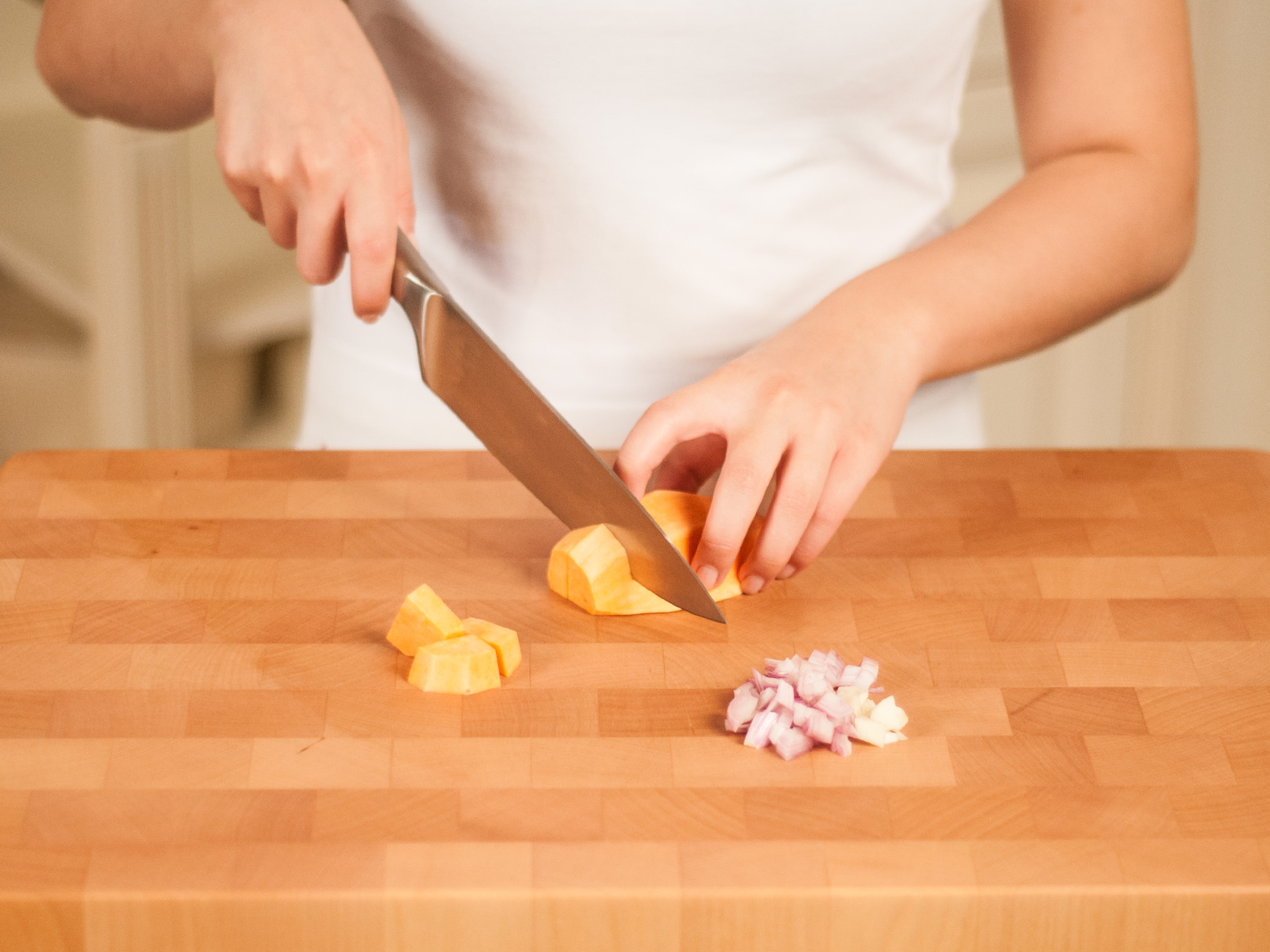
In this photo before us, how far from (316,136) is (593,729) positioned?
1.46ft

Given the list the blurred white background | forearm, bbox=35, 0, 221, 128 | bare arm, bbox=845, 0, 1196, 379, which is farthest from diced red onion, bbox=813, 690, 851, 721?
the blurred white background

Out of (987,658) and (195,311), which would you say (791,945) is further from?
(195,311)

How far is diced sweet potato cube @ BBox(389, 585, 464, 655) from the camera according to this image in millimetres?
854

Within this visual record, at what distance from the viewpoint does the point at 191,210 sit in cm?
252

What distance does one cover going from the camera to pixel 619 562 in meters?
0.92

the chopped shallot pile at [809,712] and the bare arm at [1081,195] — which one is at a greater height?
the bare arm at [1081,195]

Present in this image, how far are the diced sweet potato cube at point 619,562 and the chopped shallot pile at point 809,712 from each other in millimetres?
116

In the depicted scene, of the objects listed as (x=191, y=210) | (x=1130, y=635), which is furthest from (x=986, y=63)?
(x=1130, y=635)

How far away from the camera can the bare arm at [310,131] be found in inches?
35.7

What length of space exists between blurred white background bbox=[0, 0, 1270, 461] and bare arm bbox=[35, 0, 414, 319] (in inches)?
56.8

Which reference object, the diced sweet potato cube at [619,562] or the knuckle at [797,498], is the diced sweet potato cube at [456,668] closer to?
the diced sweet potato cube at [619,562]

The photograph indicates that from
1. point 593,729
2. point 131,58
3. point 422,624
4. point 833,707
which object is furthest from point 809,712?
point 131,58

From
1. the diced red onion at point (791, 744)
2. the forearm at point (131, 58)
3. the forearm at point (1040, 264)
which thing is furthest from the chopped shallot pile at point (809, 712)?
the forearm at point (131, 58)

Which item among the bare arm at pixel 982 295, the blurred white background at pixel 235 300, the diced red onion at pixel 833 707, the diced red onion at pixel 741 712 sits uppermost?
the bare arm at pixel 982 295
